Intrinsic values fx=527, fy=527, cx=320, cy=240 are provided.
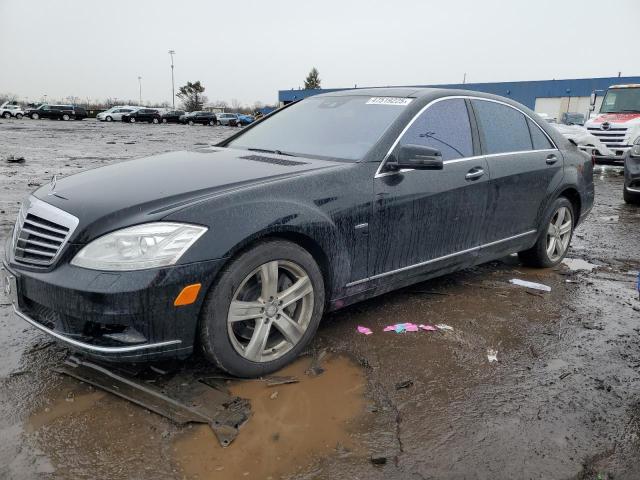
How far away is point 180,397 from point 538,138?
3868 millimetres

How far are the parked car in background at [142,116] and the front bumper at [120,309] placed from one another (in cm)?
5494

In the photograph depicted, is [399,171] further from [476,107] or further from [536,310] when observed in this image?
[536,310]

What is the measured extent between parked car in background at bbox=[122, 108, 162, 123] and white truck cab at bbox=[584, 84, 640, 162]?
46.0 m

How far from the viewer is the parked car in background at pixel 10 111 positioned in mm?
50469

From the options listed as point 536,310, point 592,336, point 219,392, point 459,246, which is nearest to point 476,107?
point 459,246

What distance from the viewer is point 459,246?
13.2 ft

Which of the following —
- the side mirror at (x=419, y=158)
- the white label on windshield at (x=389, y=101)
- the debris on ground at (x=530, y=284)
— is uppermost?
the white label on windshield at (x=389, y=101)

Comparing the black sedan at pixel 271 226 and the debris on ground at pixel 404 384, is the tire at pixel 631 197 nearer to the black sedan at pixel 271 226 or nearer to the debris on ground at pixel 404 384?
the black sedan at pixel 271 226

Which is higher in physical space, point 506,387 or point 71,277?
point 71,277

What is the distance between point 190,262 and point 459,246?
7.37 feet

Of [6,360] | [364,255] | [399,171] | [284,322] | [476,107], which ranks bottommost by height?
[6,360]

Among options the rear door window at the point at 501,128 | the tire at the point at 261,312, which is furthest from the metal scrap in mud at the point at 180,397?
the rear door window at the point at 501,128

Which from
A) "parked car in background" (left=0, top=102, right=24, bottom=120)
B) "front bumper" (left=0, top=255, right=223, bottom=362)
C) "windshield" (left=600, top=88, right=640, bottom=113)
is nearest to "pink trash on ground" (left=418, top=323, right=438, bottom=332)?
"front bumper" (left=0, top=255, right=223, bottom=362)

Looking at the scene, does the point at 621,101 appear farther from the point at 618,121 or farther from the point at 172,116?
the point at 172,116
